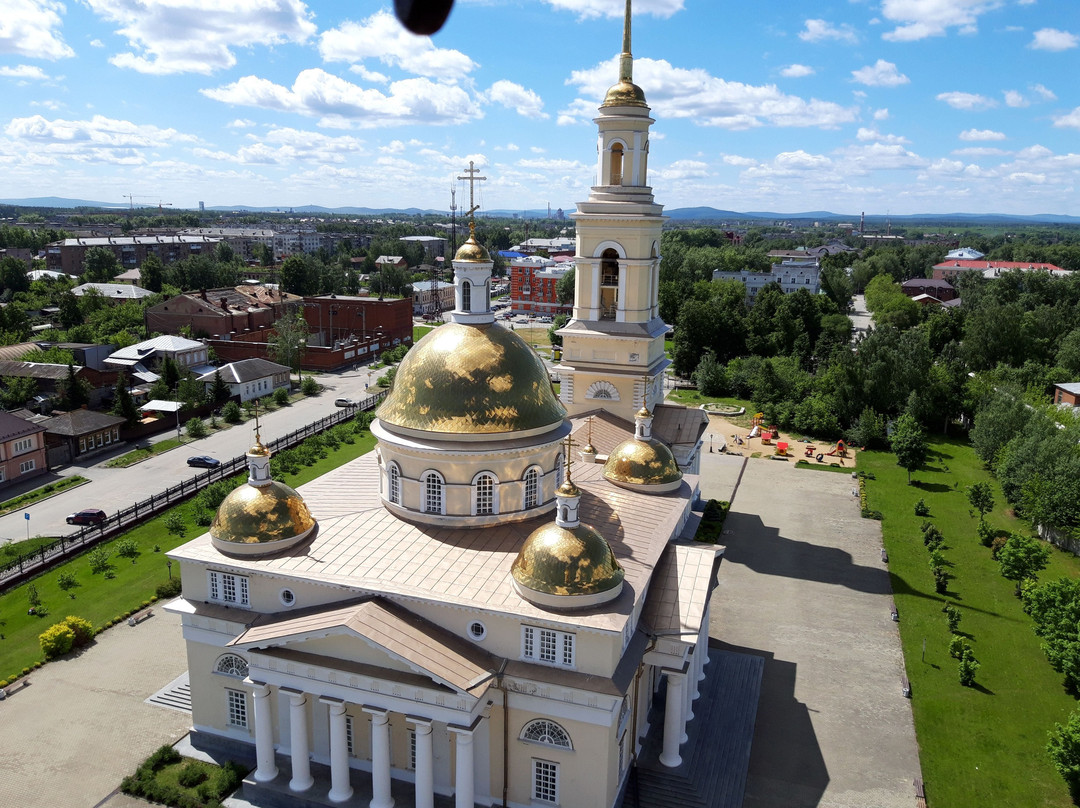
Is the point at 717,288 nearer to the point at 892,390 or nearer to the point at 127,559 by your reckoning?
the point at 892,390

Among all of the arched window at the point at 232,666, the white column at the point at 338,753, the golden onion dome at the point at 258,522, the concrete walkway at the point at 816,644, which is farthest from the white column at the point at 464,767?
the concrete walkway at the point at 816,644

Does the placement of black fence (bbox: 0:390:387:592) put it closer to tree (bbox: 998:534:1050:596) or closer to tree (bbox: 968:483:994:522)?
tree (bbox: 998:534:1050:596)

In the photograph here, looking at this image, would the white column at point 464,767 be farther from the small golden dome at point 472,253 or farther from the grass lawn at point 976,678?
the small golden dome at point 472,253

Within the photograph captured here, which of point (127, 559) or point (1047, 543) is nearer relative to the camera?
point (127, 559)

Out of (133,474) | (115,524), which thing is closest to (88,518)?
(115,524)

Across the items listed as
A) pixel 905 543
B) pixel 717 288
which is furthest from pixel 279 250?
pixel 905 543

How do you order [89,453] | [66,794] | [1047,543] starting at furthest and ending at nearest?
[89,453]
[1047,543]
[66,794]

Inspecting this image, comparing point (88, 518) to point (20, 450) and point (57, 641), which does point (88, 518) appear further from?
point (57, 641)
